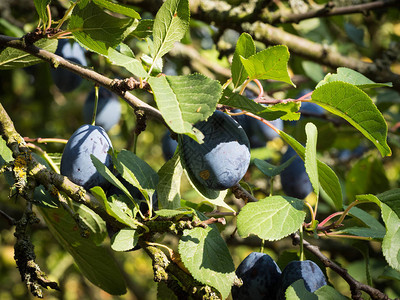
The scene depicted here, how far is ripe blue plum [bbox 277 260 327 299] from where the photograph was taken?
0.76m

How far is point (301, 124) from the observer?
1.40 meters

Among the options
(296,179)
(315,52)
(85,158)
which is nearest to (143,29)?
(85,158)

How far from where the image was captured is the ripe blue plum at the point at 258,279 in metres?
0.79

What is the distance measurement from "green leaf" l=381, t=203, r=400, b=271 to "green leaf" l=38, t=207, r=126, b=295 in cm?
51

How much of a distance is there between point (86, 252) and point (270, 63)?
52cm

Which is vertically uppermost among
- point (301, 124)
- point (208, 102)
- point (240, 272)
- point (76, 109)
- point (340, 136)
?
point (208, 102)

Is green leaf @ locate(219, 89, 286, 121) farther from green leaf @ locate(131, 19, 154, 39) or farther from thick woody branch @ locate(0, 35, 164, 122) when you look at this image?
green leaf @ locate(131, 19, 154, 39)

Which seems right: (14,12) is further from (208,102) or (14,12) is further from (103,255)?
(208,102)

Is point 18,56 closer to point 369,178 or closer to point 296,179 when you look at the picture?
point 296,179

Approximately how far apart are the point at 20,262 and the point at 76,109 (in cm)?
187

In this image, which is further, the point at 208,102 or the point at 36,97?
the point at 36,97

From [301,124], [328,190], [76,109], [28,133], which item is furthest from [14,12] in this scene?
[328,190]

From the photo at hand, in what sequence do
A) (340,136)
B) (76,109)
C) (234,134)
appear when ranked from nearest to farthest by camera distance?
(234,134) → (340,136) → (76,109)

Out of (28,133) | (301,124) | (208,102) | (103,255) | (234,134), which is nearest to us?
(208,102)
